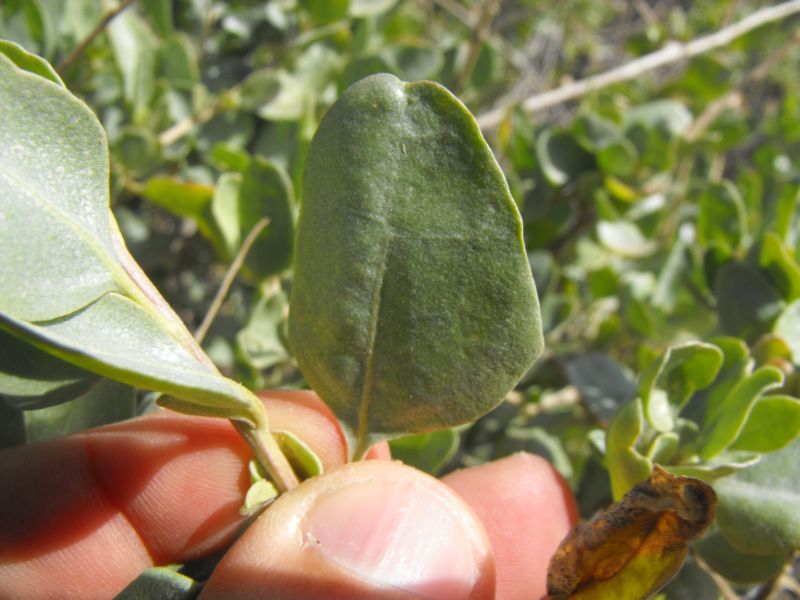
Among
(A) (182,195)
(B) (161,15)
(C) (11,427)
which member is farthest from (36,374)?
(B) (161,15)

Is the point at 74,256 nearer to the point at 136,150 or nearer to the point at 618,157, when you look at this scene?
the point at 136,150

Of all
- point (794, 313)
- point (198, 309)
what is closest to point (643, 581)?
point (794, 313)

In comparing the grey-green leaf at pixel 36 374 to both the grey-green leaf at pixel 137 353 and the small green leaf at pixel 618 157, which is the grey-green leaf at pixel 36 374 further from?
the small green leaf at pixel 618 157

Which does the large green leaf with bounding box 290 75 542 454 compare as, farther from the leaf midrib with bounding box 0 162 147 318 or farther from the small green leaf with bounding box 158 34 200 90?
the small green leaf with bounding box 158 34 200 90

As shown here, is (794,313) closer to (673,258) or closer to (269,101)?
(673,258)

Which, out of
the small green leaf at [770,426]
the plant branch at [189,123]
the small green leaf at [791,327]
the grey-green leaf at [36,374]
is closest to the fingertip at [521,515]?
the small green leaf at [770,426]

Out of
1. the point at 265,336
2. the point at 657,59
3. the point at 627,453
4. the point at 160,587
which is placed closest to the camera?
the point at 160,587

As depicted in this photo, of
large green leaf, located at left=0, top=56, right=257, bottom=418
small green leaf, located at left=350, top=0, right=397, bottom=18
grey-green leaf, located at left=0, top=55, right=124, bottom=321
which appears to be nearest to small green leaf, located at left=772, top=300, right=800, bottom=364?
large green leaf, located at left=0, top=56, right=257, bottom=418
